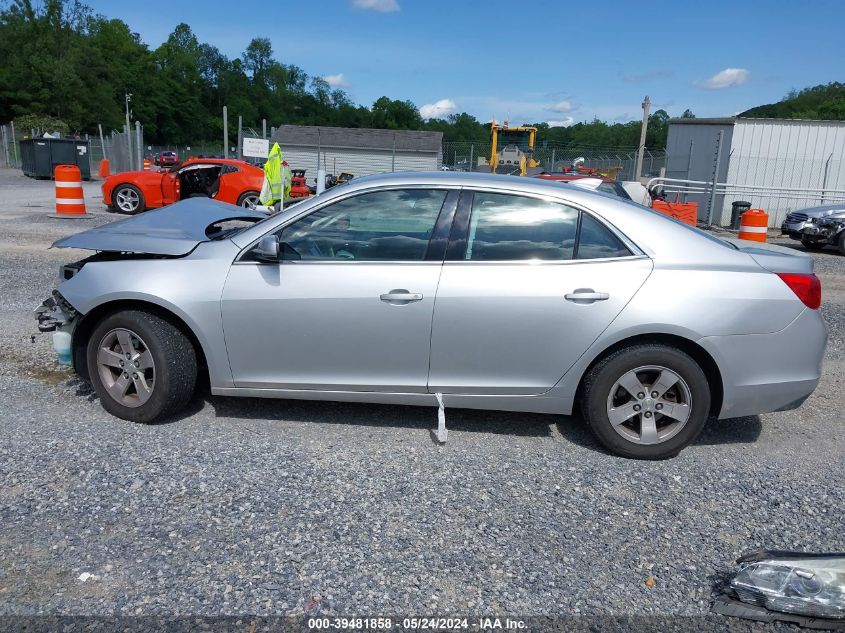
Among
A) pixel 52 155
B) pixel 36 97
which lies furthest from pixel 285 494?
pixel 36 97

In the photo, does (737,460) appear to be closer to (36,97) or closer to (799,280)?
(799,280)

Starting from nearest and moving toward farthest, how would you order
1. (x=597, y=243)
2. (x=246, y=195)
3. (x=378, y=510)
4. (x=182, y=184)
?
(x=378, y=510)
(x=597, y=243)
(x=246, y=195)
(x=182, y=184)

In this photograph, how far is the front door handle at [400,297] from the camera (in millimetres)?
3902

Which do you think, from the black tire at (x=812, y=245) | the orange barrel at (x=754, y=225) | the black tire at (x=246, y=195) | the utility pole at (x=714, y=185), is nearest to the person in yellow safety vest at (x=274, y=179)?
the black tire at (x=246, y=195)

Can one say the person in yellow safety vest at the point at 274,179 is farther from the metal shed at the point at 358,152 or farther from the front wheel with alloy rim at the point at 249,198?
the metal shed at the point at 358,152

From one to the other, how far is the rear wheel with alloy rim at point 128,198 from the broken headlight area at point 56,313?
1253 cm

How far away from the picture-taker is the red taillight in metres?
3.94

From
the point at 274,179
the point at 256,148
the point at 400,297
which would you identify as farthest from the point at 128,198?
the point at 400,297

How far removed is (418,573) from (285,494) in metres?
0.91

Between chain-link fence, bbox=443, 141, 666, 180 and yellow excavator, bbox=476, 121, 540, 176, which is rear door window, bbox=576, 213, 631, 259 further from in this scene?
chain-link fence, bbox=443, 141, 666, 180

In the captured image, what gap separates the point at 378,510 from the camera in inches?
132

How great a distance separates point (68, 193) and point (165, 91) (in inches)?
3711

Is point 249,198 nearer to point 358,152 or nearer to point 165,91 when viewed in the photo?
point 358,152

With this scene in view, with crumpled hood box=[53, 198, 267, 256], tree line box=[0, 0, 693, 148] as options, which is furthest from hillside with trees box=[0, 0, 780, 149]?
crumpled hood box=[53, 198, 267, 256]
